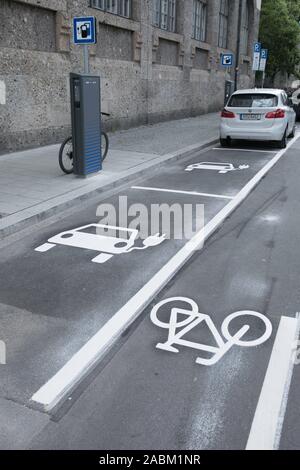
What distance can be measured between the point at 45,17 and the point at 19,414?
12.1 metres

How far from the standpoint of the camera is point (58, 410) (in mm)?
3062

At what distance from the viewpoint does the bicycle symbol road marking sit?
376 cm

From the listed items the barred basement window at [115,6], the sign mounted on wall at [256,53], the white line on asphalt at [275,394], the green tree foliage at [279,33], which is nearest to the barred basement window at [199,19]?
the sign mounted on wall at [256,53]

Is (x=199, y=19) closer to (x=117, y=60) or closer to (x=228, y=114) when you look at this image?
(x=117, y=60)

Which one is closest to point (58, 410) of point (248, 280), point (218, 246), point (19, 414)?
point (19, 414)

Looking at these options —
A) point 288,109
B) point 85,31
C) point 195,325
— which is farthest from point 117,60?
point 195,325

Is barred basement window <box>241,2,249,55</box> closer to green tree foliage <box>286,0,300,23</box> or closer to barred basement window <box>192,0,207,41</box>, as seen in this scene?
barred basement window <box>192,0,207,41</box>

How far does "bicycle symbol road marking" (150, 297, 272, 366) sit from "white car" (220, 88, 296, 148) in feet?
33.4

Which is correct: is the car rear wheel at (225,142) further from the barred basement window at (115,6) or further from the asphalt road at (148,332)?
the asphalt road at (148,332)

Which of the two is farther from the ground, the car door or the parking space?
the car door

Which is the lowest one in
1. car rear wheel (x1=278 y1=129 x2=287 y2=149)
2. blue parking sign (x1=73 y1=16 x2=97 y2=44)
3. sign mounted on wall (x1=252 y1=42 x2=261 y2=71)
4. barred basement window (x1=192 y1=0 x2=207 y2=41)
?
car rear wheel (x1=278 y1=129 x2=287 y2=149)

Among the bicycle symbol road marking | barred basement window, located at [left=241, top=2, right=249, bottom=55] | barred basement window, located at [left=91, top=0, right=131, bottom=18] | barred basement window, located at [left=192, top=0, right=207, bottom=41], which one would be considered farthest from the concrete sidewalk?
barred basement window, located at [left=241, top=2, right=249, bottom=55]

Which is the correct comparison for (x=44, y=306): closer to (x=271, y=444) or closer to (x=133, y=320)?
(x=133, y=320)

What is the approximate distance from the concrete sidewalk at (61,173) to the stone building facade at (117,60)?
0.89m
